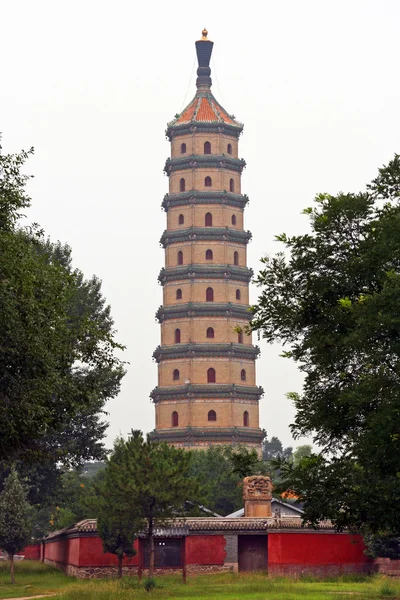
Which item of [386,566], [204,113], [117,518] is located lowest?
[386,566]

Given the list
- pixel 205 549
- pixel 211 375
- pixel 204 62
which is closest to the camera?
pixel 205 549

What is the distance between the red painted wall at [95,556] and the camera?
157 ft

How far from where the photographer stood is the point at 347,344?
71.3ft

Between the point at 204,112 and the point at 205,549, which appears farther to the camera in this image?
the point at 204,112

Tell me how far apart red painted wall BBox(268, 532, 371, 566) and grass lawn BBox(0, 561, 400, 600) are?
88.9 inches

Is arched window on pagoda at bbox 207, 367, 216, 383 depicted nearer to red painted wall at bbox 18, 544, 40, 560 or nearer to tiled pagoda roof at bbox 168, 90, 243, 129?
red painted wall at bbox 18, 544, 40, 560

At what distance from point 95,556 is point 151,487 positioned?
8.26 m

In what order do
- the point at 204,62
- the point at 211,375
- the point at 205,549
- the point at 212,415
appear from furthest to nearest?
the point at 204,62 < the point at 211,375 < the point at 212,415 < the point at 205,549

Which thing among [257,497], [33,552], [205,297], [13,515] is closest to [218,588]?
[13,515]

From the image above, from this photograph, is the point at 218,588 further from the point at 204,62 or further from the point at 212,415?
the point at 204,62

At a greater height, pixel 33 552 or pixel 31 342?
pixel 31 342

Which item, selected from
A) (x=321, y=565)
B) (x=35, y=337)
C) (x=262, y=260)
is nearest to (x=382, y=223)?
(x=262, y=260)

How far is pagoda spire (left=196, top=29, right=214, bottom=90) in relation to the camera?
89750 mm

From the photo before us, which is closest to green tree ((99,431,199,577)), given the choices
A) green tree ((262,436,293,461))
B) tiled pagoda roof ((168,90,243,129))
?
tiled pagoda roof ((168,90,243,129))
